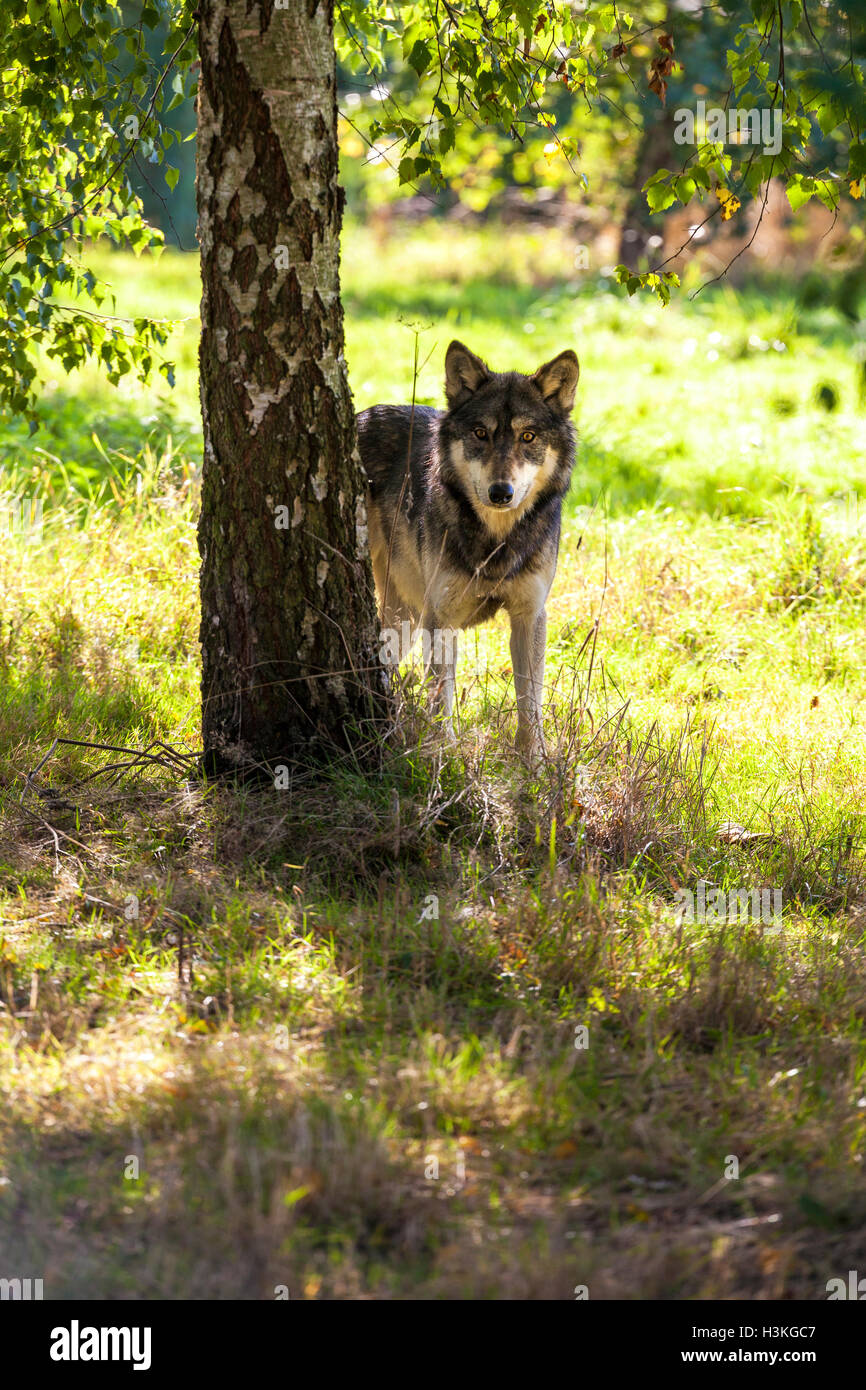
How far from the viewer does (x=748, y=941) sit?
12.9ft

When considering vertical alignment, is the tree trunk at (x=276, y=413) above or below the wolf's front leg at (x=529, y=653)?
above

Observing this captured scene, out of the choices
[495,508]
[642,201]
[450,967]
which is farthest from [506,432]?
[642,201]

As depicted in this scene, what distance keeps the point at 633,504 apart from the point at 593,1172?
650 centimetres

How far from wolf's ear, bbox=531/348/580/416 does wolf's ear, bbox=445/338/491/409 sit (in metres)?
0.25

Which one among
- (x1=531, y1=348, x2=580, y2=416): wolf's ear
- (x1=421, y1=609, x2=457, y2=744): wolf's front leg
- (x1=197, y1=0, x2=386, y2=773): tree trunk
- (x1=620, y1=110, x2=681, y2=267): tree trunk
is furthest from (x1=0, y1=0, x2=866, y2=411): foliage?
(x1=620, y1=110, x2=681, y2=267): tree trunk

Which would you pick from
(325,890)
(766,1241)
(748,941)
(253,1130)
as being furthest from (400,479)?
(766,1241)

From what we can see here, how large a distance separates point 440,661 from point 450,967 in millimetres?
1805

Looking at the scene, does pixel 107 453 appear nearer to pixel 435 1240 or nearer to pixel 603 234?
pixel 435 1240

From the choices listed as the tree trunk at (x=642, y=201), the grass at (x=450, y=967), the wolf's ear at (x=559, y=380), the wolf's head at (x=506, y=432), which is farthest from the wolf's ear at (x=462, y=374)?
the tree trunk at (x=642, y=201)

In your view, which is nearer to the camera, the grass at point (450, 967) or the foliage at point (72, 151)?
the grass at point (450, 967)

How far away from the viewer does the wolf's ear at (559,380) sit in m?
5.24

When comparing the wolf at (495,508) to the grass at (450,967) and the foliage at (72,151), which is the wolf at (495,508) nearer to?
the grass at (450,967)

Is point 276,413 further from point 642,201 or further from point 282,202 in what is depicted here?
point 642,201

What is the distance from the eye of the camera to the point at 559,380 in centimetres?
531
